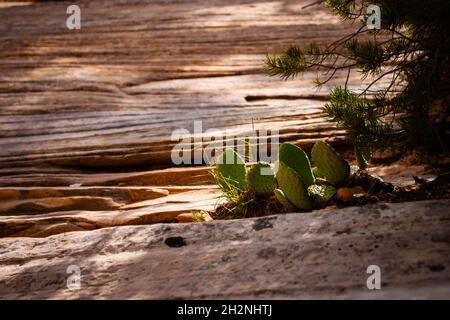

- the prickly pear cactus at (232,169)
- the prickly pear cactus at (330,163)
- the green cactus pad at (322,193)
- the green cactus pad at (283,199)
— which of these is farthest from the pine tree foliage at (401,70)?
the prickly pear cactus at (232,169)

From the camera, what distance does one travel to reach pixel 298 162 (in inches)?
146

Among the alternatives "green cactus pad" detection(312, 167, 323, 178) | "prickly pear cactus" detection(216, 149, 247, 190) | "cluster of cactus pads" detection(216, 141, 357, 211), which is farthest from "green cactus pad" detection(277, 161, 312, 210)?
"prickly pear cactus" detection(216, 149, 247, 190)

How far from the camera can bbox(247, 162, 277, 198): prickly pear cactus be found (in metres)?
3.72

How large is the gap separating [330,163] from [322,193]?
0.18 metres

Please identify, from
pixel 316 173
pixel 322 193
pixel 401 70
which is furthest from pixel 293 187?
pixel 401 70

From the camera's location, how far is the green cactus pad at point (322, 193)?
3617 millimetres

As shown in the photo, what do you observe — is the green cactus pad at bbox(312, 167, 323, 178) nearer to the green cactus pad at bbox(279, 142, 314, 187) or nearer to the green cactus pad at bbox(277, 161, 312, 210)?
the green cactus pad at bbox(279, 142, 314, 187)

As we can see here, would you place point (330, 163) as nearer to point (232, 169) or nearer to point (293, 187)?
point (293, 187)

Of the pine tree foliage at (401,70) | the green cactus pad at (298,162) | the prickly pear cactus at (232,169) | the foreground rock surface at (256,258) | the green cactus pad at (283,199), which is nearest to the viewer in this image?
the foreground rock surface at (256,258)

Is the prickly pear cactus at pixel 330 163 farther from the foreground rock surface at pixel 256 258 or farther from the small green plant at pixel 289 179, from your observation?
the foreground rock surface at pixel 256 258

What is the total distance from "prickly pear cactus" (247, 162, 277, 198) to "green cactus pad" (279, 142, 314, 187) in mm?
111
